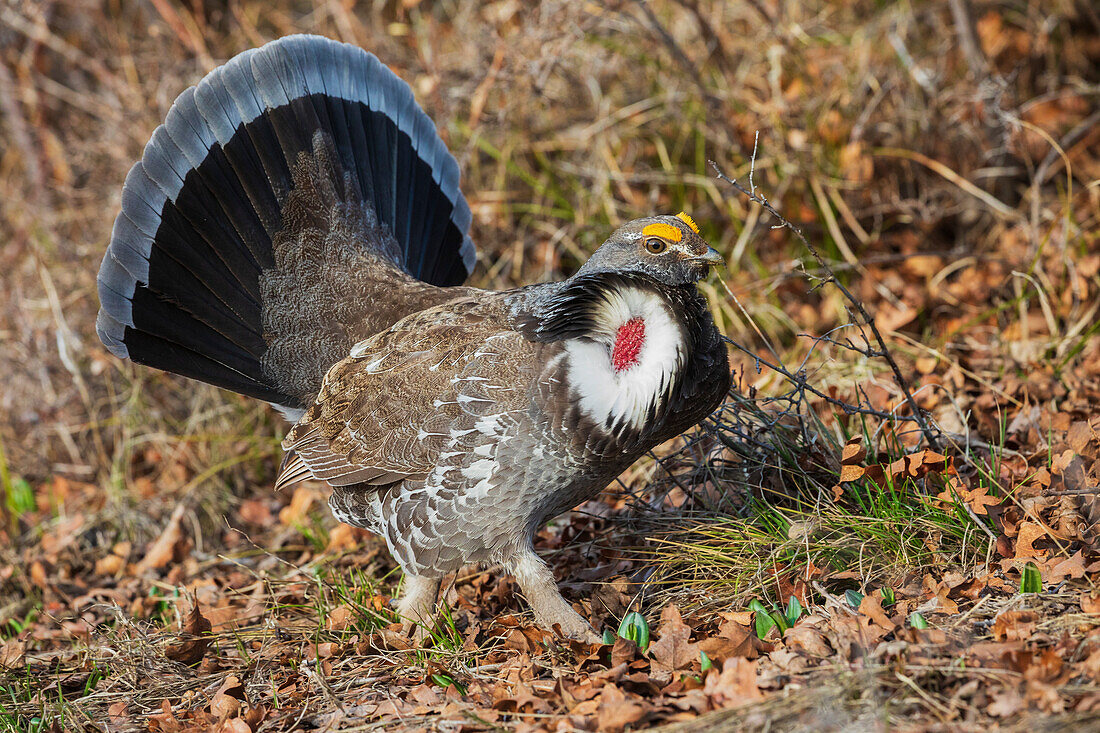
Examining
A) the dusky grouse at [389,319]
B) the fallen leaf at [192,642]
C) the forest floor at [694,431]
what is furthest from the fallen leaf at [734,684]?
the fallen leaf at [192,642]

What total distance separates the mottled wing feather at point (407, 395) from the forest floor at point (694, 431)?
0.60 meters

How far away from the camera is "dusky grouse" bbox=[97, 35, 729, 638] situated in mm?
3455

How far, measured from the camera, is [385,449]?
3.87m

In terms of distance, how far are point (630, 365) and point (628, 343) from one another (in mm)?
85

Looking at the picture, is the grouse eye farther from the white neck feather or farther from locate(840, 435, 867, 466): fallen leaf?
locate(840, 435, 867, 466): fallen leaf

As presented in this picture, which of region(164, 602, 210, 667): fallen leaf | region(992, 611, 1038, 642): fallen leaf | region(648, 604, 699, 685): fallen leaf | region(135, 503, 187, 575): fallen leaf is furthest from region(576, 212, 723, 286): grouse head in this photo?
region(135, 503, 187, 575): fallen leaf

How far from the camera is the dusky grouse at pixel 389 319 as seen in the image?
3455mm

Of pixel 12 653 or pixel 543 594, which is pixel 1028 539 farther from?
pixel 12 653

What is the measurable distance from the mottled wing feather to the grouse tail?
1.13 feet

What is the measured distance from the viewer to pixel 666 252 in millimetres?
3602

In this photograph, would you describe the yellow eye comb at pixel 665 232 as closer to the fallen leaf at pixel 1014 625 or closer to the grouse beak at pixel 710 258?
the grouse beak at pixel 710 258

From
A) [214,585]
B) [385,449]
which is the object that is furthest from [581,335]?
[214,585]

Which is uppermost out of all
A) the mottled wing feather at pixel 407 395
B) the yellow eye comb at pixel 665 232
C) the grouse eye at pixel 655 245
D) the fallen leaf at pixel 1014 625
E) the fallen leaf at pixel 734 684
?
the yellow eye comb at pixel 665 232

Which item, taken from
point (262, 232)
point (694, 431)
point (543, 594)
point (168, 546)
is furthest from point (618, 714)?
point (168, 546)
